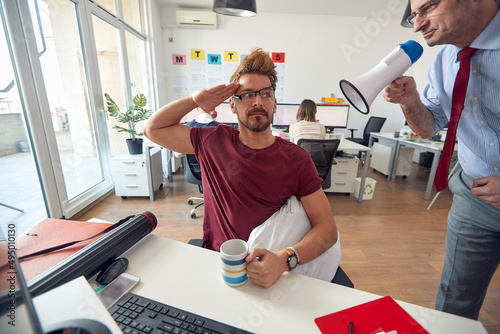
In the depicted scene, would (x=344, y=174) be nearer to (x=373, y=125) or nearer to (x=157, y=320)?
(x=373, y=125)

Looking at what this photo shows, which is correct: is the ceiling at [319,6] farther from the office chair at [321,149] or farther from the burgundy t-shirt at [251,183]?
the burgundy t-shirt at [251,183]

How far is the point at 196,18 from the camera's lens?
14.5 feet

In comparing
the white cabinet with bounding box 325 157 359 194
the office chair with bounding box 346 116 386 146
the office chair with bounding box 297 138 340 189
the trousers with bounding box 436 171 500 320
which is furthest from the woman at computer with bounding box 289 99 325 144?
the office chair with bounding box 346 116 386 146

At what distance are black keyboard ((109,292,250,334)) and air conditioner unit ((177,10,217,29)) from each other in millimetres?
4961

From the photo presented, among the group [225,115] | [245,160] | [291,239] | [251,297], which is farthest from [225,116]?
[251,297]

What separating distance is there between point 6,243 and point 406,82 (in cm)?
116

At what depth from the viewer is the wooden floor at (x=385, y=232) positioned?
1.72 m

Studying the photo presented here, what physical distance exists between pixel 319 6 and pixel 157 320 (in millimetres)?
5236

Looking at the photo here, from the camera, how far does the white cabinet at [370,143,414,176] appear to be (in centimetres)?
397

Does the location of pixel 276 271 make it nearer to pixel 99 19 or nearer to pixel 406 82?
pixel 406 82

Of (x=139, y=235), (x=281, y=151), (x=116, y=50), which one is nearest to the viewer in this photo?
(x=139, y=235)

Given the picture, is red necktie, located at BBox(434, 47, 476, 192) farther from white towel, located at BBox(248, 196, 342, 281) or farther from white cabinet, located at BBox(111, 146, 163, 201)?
white cabinet, located at BBox(111, 146, 163, 201)

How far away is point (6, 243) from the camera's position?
0.29 meters

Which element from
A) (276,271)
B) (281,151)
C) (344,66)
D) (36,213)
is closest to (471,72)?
(281,151)
